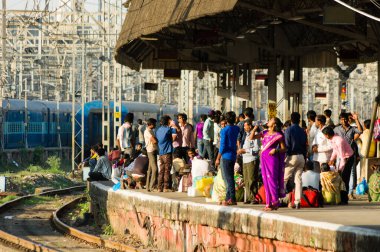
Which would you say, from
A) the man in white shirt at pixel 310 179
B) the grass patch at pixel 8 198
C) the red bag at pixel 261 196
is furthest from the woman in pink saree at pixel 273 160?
the grass patch at pixel 8 198

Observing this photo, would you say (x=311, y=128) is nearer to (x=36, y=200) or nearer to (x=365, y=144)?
(x=365, y=144)

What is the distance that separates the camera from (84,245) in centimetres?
2122

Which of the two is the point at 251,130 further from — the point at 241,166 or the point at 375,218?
the point at 375,218

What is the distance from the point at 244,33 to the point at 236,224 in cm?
1200

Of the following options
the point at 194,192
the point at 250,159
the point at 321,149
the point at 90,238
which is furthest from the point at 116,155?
the point at 250,159

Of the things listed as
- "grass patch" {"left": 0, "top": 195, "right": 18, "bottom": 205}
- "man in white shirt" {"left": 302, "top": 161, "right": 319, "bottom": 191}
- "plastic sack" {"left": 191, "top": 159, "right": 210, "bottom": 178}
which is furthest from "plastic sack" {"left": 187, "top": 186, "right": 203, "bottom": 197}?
"grass patch" {"left": 0, "top": 195, "right": 18, "bottom": 205}

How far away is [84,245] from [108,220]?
2.88 meters

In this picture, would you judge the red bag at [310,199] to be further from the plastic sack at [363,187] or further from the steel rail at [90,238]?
the plastic sack at [363,187]

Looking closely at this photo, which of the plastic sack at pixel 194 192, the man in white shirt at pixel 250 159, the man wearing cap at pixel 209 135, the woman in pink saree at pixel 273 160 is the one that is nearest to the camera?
the woman in pink saree at pixel 273 160

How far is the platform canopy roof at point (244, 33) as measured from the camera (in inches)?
858

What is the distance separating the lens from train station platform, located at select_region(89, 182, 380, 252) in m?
13.2

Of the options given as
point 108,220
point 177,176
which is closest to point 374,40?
point 177,176

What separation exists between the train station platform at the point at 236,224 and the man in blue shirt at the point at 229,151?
328 millimetres

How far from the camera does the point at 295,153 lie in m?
17.5
